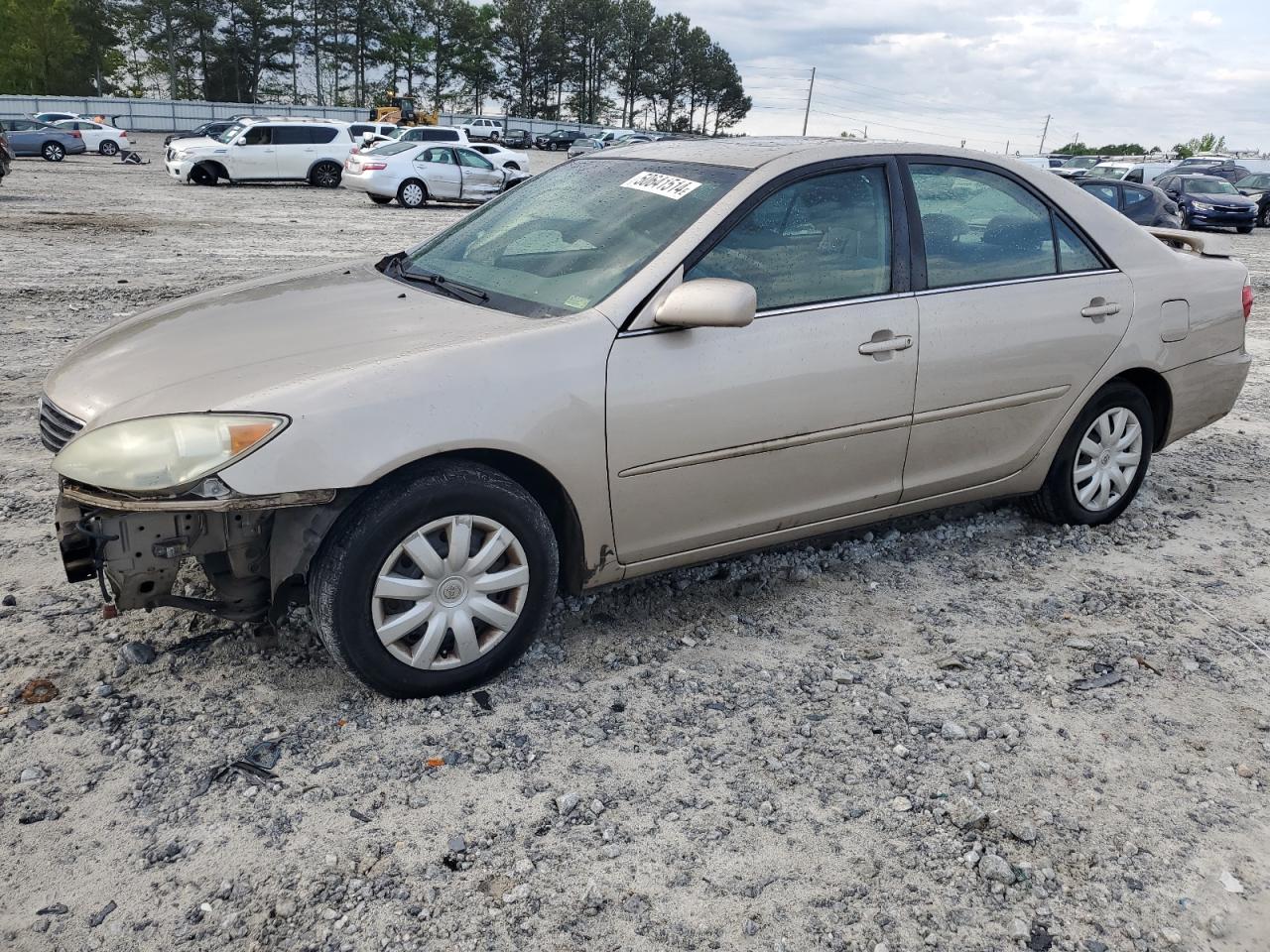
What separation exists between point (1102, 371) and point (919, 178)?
46.8 inches

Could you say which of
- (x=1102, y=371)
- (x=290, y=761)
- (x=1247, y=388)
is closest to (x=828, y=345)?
(x=1102, y=371)

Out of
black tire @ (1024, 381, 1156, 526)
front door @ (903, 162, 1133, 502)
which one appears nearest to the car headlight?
front door @ (903, 162, 1133, 502)

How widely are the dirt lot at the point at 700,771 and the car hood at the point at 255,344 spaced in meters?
0.85

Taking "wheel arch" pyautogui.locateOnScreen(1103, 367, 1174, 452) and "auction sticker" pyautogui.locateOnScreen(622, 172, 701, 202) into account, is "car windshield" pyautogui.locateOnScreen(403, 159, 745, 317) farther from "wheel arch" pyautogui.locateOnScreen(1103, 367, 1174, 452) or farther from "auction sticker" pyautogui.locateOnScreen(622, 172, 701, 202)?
"wheel arch" pyautogui.locateOnScreen(1103, 367, 1174, 452)

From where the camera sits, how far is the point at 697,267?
3.47 m

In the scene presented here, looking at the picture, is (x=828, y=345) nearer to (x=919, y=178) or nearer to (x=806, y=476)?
(x=806, y=476)

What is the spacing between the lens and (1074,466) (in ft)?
15.4

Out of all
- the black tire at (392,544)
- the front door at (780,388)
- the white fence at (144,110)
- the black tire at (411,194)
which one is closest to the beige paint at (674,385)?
the front door at (780,388)

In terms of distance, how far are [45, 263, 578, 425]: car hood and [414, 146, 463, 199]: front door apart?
20.5m

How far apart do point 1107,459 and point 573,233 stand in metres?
2.65

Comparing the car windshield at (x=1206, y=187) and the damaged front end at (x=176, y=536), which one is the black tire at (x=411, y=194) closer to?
the car windshield at (x=1206, y=187)

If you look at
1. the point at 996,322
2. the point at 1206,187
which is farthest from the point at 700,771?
the point at 1206,187

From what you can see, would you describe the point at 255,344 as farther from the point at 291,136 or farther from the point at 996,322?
the point at 291,136

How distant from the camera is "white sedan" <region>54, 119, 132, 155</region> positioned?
38359mm
